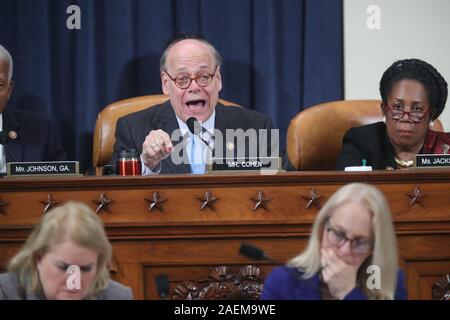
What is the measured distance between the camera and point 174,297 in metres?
2.50

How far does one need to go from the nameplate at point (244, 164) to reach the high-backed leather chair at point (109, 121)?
109 centimetres

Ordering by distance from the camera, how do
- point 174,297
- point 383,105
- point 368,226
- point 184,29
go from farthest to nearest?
point 184,29
point 383,105
point 174,297
point 368,226

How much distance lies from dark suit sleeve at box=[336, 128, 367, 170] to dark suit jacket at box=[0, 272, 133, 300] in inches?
56.7

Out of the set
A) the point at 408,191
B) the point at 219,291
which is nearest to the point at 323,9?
the point at 408,191

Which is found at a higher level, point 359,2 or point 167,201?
point 359,2

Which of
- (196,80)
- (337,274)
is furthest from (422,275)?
(196,80)

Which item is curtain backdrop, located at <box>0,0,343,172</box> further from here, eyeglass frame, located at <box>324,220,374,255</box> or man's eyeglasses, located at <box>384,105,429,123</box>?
eyeglass frame, located at <box>324,220,374,255</box>

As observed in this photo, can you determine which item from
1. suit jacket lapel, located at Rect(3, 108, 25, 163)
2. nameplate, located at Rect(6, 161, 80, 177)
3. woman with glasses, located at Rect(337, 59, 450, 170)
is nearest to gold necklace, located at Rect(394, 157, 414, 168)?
woman with glasses, located at Rect(337, 59, 450, 170)

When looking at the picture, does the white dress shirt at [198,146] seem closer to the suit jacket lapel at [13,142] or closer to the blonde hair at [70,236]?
the suit jacket lapel at [13,142]

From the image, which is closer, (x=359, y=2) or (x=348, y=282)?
(x=348, y=282)

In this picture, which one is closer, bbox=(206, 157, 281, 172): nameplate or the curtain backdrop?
bbox=(206, 157, 281, 172): nameplate

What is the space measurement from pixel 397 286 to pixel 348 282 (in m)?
0.14

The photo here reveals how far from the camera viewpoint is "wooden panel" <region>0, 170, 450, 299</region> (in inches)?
101
